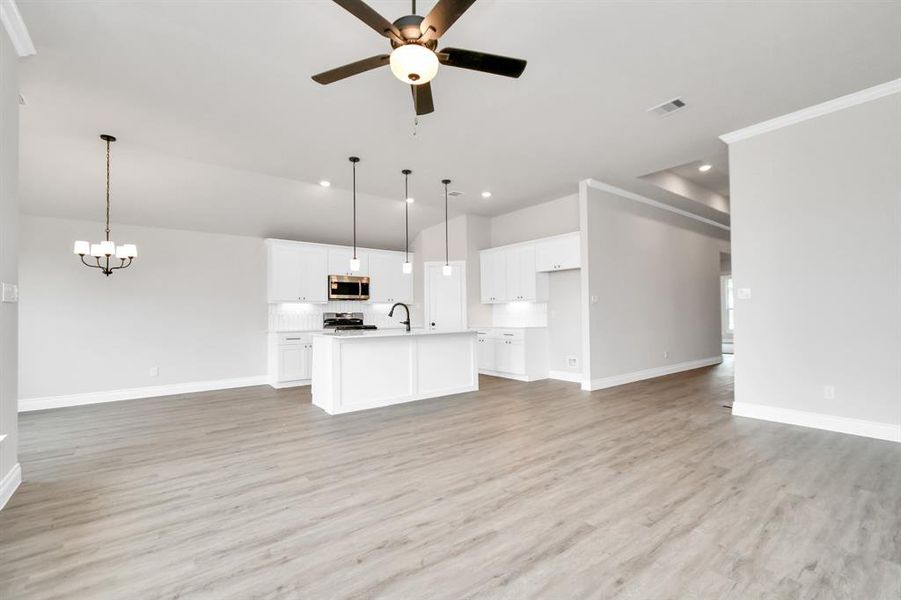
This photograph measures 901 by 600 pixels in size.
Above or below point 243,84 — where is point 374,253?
below

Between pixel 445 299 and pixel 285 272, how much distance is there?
2869mm

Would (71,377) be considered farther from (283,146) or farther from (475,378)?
(475,378)

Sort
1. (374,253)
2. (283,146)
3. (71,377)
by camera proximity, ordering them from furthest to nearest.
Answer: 1. (374,253)
2. (71,377)
3. (283,146)

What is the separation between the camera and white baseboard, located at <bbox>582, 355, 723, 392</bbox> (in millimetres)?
5742

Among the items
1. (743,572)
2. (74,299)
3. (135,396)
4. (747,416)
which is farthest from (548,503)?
(74,299)

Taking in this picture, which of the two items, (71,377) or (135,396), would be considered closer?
(71,377)

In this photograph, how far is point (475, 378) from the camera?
5.77 meters

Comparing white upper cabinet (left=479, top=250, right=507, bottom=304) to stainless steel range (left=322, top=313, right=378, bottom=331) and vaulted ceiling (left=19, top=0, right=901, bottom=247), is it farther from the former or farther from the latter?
stainless steel range (left=322, top=313, right=378, bottom=331)

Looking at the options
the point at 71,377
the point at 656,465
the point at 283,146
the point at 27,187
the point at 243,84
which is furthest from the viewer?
the point at 71,377

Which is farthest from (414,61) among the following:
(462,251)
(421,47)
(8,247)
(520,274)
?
(462,251)

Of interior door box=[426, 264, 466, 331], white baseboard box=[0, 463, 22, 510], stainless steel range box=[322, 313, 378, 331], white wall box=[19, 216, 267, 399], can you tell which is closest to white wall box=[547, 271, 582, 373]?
interior door box=[426, 264, 466, 331]

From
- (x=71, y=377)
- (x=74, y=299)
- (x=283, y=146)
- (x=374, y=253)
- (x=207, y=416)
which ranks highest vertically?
(x=283, y=146)

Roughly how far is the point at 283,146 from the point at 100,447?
3.38m

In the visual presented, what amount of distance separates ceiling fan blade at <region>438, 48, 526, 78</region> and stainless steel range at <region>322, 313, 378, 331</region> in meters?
5.04
